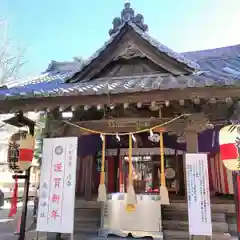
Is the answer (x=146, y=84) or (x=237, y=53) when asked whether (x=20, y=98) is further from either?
(x=237, y=53)

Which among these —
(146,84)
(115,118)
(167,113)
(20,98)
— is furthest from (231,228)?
(20,98)

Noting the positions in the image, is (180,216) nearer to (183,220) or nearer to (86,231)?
(183,220)

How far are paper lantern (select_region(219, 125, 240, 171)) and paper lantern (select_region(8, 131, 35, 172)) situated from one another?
14.0 ft

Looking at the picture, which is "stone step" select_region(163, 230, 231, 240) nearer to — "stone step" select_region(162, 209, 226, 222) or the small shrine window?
"stone step" select_region(162, 209, 226, 222)

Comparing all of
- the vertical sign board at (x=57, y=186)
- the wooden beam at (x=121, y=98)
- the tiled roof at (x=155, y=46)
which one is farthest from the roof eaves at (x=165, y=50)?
the vertical sign board at (x=57, y=186)

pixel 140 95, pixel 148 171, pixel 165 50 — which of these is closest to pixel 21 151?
pixel 140 95

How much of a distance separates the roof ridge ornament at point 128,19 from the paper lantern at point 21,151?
11.3 feet

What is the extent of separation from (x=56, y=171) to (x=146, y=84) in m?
2.52

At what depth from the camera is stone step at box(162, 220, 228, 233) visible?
21.2 ft

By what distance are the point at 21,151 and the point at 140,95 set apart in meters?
3.21

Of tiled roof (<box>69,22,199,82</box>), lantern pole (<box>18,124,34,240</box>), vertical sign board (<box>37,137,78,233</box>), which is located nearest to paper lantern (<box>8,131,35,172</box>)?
lantern pole (<box>18,124,34,240</box>)

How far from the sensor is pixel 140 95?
4578mm

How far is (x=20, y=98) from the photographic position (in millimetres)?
4969

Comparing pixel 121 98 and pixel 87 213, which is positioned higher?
pixel 121 98
